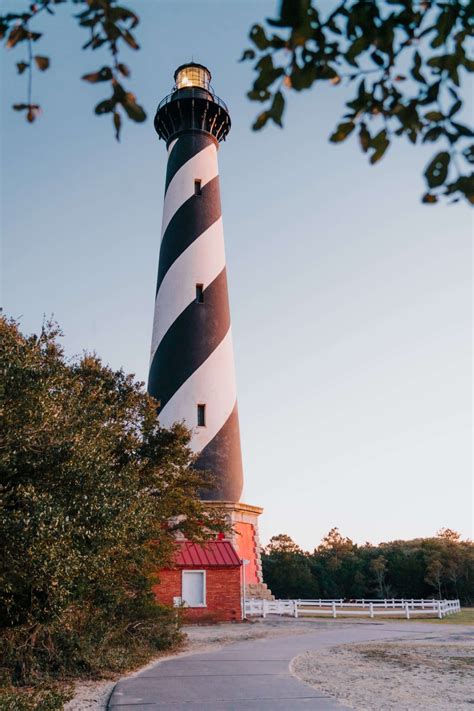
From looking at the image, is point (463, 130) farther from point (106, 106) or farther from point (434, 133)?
point (106, 106)

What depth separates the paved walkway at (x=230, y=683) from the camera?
727 centimetres

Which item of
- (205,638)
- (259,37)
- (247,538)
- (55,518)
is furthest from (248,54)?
(247,538)

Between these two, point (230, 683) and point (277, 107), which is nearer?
point (277, 107)

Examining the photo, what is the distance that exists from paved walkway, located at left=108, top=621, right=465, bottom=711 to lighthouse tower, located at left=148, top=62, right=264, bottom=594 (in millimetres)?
7862

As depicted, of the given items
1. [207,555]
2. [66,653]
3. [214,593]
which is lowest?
[214,593]

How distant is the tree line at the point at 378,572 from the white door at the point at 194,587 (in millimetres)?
23625

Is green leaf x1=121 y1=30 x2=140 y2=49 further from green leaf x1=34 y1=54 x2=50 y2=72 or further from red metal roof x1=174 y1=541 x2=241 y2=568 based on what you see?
red metal roof x1=174 y1=541 x2=241 y2=568

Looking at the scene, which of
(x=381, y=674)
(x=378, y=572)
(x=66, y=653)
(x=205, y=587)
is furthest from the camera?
(x=378, y=572)

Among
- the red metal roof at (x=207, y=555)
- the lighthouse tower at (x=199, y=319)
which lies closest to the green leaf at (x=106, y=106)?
the red metal roof at (x=207, y=555)

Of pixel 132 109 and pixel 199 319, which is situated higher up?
pixel 199 319

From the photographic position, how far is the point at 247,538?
22656 millimetres

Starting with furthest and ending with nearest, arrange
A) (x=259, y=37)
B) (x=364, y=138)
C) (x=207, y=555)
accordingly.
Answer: (x=207, y=555) < (x=364, y=138) < (x=259, y=37)

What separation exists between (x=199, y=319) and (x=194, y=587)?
9419mm

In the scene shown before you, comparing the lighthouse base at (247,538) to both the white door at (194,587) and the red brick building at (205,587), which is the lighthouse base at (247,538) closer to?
the red brick building at (205,587)
